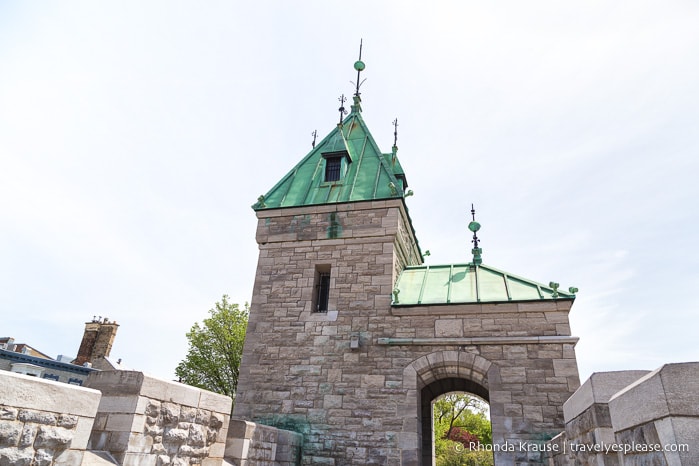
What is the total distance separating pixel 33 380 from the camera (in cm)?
306

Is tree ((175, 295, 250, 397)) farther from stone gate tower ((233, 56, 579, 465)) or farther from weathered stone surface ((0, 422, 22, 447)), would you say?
weathered stone surface ((0, 422, 22, 447))

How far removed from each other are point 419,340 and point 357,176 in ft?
14.8

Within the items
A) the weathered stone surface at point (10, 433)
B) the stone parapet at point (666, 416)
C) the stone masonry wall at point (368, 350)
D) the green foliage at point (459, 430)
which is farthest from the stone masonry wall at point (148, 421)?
the green foliage at point (459, 430)

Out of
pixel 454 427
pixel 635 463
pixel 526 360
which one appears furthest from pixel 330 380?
pixel 454 427

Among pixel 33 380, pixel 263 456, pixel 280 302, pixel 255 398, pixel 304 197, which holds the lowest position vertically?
pixel 263 456

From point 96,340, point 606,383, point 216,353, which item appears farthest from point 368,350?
point 96,340

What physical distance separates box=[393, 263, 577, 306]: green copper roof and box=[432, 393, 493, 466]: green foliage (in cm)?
1105

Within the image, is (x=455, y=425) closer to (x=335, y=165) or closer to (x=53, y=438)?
(x=335, y=165)

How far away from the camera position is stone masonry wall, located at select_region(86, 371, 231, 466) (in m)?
3.82

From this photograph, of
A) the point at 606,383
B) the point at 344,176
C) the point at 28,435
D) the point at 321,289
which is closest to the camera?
the point at 28,435

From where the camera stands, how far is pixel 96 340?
22969 mm

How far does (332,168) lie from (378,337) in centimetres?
487

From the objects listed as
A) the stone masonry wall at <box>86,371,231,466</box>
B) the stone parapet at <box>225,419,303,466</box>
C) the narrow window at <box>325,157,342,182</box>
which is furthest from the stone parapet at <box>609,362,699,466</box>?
the narrow window at <box>325,157,342,182</box>

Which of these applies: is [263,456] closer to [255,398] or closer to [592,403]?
[255,398]
